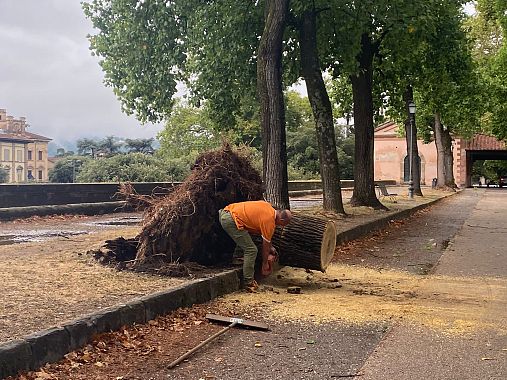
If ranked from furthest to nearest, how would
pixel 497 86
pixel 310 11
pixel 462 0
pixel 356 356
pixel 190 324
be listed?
pixel 497 86, pixel 462 0, pixel 310 11, pixel 190 324, pixel 356 356

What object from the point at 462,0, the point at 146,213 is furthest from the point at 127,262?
the point at 462,0

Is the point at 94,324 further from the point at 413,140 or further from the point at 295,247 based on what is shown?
the point at 413,140

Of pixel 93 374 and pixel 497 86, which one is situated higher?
pixel 497 86

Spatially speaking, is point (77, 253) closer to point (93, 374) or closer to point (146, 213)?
point (146, 213)

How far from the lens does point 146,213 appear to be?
30.6 feet

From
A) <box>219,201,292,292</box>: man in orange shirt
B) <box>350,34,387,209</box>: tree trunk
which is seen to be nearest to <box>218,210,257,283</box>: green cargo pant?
<box>219,201,292,292</box>: man in orange shirt

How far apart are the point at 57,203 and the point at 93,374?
50.6 feet

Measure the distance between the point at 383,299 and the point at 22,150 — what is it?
7818cm

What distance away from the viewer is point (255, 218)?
8.52 metres

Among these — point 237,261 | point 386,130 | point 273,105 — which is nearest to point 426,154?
point 386,130

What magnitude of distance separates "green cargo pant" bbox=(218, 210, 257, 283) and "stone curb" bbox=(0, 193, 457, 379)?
0.17m

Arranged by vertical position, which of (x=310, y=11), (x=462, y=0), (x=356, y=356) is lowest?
(x=356, y=356)

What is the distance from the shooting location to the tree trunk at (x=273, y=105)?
13.4 metres

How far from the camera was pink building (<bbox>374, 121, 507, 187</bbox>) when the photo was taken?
67.8 m
